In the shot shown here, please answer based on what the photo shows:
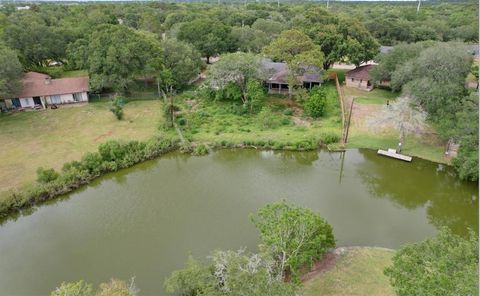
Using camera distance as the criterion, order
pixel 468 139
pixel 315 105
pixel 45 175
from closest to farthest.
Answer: pixel 468 139 → pixel 45 175 → pixel 315 105

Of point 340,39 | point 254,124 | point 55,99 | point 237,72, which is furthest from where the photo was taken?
point 340,39

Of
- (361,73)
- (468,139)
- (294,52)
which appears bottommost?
(468,139)

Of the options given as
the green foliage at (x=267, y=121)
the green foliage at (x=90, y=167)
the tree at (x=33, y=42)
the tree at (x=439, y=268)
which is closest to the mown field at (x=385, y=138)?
the green foliage at (x=267, y=121)

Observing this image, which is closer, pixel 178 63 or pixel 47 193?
pixel 47 193

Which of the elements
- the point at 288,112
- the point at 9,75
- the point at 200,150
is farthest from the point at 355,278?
the point at 9,75

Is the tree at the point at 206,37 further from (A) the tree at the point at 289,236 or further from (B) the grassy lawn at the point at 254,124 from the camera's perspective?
(A) the tree at the point at 289,236

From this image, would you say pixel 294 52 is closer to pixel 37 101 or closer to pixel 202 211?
pixel 202 211

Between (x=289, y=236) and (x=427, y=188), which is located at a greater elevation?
(x=289, y=236)
